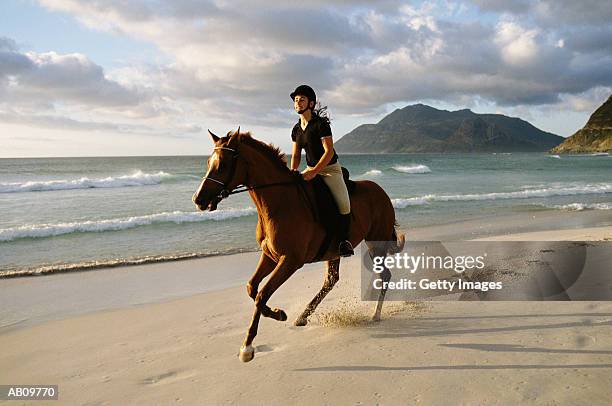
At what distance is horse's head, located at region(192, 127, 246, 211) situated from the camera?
3.84 metres

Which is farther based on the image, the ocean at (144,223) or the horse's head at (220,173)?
the ocean at (144,223)

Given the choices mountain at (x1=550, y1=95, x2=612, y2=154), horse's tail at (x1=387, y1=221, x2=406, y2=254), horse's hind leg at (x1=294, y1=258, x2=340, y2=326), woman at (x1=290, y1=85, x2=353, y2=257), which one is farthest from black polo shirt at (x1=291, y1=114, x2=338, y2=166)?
mountain at (x1=550, y1=95, x2=612, y2=154)

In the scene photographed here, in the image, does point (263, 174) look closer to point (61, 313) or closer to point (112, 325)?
point (112, 325)

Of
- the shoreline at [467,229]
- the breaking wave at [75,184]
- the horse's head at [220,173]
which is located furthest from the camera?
the breaking wave at [75,184]

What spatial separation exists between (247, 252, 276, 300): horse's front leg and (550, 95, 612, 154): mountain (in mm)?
154430

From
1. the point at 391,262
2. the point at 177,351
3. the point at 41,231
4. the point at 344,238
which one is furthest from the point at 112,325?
the point at 41,231

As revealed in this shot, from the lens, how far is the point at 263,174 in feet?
14.2

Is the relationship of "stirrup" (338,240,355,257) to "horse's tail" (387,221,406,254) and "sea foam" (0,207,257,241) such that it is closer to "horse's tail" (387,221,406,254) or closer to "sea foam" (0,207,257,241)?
"horse's tail" (387,221,406,254)

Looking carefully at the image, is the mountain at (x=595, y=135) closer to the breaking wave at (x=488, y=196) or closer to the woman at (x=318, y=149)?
the breaking wave at (x=488, y=196)

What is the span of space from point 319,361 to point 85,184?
121 feet

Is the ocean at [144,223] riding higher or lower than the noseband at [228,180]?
lower

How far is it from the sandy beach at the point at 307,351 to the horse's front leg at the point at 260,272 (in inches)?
29.1

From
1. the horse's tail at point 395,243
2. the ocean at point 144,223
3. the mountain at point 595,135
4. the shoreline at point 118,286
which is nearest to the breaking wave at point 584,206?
the ocean at point 144,223

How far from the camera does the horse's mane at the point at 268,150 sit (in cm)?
438
